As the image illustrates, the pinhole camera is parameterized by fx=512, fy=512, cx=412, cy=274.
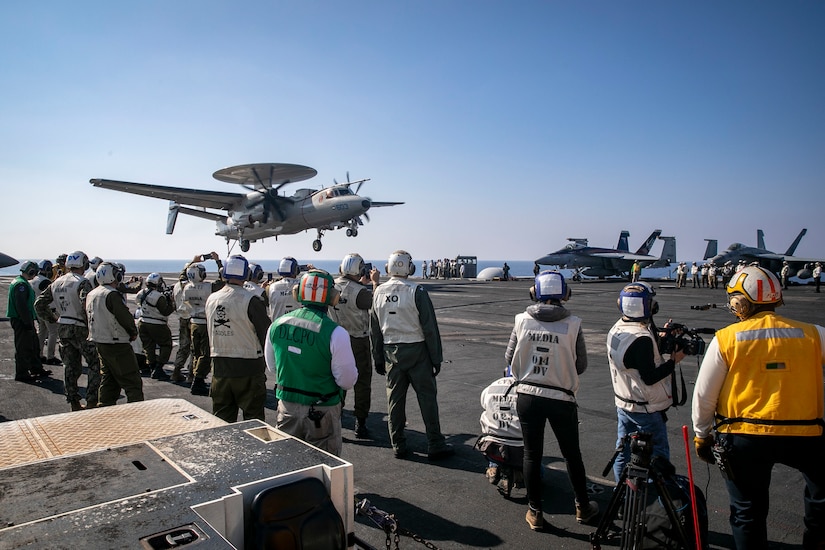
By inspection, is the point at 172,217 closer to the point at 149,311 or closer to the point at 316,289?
the point at 149,311

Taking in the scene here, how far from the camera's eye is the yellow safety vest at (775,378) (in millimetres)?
3324

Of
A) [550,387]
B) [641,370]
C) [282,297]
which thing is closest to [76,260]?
[282,297]

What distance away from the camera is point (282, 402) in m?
4.38

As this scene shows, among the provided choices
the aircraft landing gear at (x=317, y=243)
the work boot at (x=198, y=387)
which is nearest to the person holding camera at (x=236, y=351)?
the work boot at (x=198, y=387)

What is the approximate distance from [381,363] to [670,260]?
60333 millimetres

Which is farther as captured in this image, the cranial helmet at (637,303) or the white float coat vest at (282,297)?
the white float coat vest at (282,297)

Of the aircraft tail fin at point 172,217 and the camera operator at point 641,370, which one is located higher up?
the aircraft tail fin at point 172,217

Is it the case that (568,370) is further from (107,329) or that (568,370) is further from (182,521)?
(107,329)

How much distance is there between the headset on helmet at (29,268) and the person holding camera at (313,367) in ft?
31.7

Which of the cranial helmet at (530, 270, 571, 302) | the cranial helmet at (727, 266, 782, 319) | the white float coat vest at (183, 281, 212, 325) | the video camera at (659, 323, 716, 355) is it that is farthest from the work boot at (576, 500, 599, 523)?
the white float coat vest at (183, 281, 212, 325)

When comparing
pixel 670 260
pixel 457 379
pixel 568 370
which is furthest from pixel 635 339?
pixel 670 260

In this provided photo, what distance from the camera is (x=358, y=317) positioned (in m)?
7.54

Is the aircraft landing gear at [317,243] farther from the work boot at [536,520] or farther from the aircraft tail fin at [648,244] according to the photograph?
the aircraft tail fin at [648,244]

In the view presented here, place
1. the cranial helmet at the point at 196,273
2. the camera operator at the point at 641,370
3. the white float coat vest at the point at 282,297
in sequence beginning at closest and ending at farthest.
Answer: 1. the camera operator at the point at 641,370
2. the white float coat vest at the point at 282,297
3. the cranial helmet at the point at 196,273
